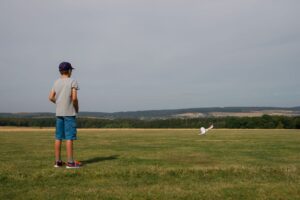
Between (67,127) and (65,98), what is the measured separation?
612 millimetres

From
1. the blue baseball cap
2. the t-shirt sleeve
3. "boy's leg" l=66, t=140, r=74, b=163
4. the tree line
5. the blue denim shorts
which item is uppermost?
the blue baseball cap

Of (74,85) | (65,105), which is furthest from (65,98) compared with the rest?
(74,85)

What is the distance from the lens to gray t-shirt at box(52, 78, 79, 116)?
7.96 meters

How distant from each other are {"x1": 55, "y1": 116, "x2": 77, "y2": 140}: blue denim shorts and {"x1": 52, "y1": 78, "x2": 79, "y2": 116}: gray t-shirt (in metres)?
0.12

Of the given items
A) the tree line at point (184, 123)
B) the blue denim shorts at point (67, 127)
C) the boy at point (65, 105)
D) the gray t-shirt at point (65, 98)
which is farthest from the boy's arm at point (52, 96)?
the tree line at point (184, 123)

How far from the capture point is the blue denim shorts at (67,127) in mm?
7934

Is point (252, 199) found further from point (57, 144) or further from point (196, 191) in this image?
point (57, 144)

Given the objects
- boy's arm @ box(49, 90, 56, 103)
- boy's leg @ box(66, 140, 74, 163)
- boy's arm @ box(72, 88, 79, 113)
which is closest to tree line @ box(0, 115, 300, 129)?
boy's arm @ box(49, 90, 56, 103)

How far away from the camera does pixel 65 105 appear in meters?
7.97

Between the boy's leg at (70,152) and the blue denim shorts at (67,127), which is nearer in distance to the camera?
the boy's leg at (70,152)

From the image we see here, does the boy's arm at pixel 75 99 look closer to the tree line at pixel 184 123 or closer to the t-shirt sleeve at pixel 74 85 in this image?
the t-shirt sleeve at pixel 74 85

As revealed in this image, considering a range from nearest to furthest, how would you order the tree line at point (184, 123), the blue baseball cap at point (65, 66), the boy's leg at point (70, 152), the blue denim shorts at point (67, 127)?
the boy's leg at point (70, 152) < the blue denim shorts at point (67, 127) < the blue baseball cap at point (65, 66) < the tree line at point (184, 123)

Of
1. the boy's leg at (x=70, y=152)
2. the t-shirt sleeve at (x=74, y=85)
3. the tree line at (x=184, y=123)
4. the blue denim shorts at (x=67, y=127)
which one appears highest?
the t-shirt sleeve at (x=74, y=85)

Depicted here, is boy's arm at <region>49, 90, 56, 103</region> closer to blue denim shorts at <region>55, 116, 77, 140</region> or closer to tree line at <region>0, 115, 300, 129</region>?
blue denim shorts at <region>55, 116, 77, 140</region>
